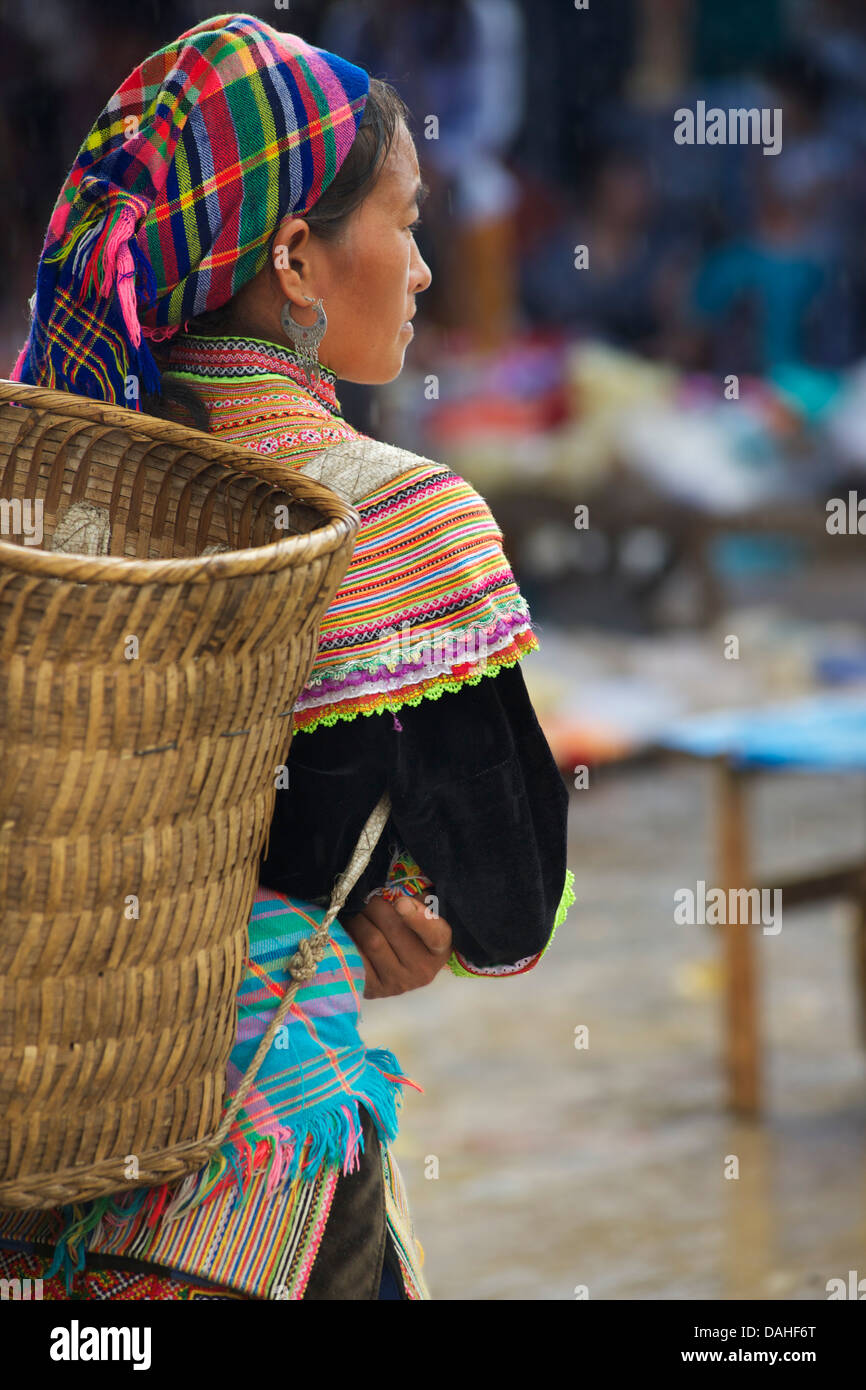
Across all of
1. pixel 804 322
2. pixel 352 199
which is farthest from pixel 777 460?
pixel 352 199

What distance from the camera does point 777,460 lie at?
311 inches

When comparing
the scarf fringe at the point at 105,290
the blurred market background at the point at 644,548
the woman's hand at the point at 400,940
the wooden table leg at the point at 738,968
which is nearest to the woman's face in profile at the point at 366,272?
the scarf fringe at the point at 105,290

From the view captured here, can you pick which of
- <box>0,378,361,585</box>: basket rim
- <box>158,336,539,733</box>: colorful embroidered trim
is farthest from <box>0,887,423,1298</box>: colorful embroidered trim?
<box>0,378,361,585</box>: basket rim

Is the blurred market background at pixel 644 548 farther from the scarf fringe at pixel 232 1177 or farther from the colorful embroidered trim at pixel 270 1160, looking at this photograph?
the scarf fringe at pixel 232 1177

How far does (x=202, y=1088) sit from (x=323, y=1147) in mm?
164

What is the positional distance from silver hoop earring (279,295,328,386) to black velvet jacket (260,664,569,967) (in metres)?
0.36

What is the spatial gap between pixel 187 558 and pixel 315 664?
15 centimetres

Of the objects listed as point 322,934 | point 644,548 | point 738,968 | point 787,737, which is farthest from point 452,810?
point 644,548

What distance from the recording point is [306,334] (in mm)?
1604

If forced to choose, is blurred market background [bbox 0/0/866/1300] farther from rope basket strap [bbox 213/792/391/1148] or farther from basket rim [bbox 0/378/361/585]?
rope basket strap [bbox 213/792/391/1148]

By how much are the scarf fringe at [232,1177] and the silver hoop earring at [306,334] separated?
68 cm

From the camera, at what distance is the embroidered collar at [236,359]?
158 cm

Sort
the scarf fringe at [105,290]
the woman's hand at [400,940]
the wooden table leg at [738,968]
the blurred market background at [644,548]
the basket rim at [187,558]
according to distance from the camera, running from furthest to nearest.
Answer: the wooden table leg at [738,968] < the blurred market background at [644,548] < the woman's hand at [400,940] < the scarf fringe at [105,290] < the basket rim at [187,558]

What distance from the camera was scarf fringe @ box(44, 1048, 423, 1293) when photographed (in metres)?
1.49
